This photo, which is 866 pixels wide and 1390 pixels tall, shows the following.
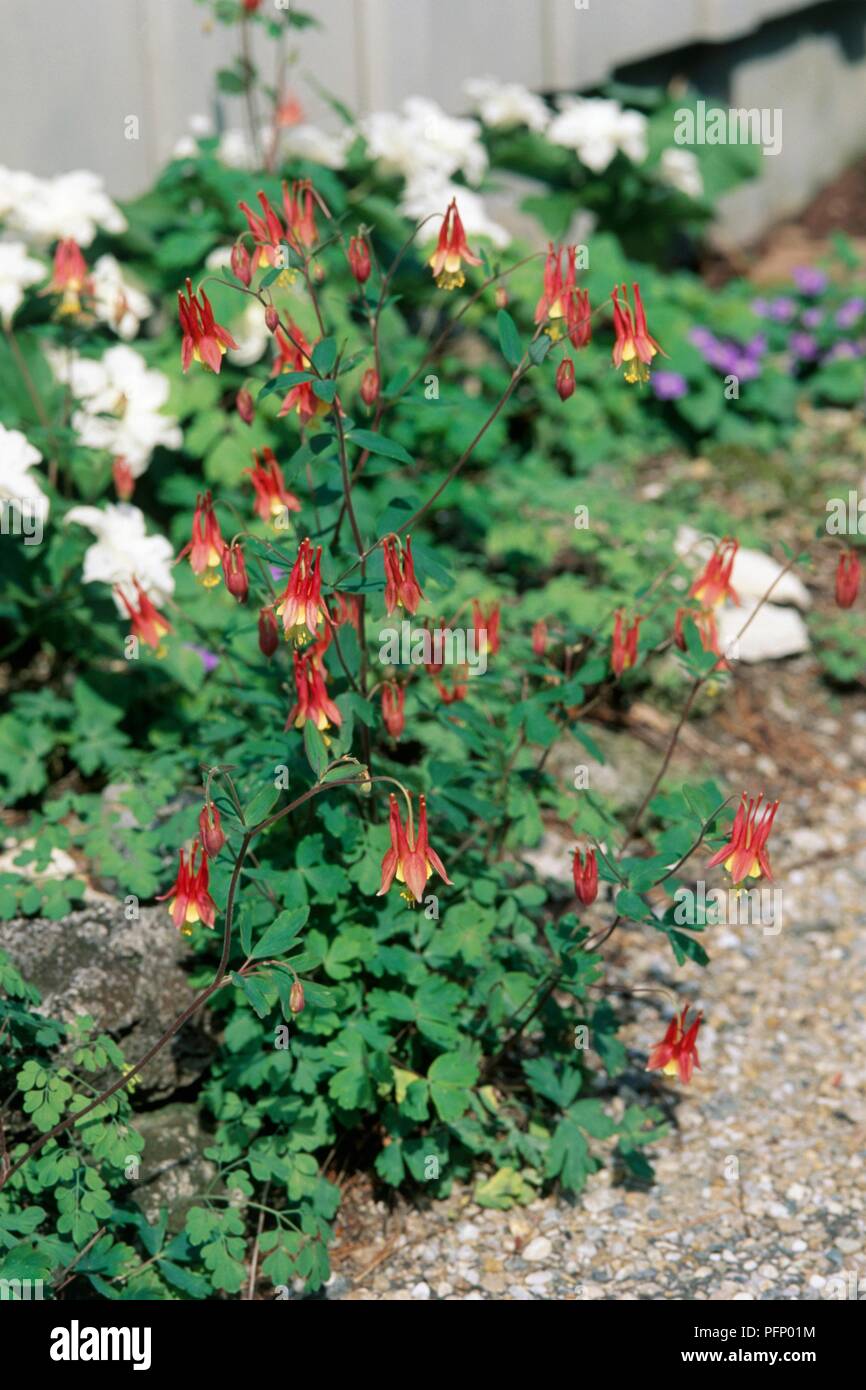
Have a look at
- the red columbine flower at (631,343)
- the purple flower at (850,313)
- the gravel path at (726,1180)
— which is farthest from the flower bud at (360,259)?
the purple flower at (850,313)

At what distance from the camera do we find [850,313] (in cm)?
575

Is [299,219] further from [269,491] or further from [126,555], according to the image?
[126,555]

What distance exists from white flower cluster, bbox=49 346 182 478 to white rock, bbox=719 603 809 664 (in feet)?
5.25

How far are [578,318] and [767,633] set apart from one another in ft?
6.94

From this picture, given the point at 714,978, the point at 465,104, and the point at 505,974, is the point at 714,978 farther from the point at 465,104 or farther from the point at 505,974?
the point at 465,104

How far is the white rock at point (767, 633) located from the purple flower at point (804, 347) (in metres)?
1.54

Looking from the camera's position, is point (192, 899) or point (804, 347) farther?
point (804, 347)

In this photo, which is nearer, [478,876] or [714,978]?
[478,876]

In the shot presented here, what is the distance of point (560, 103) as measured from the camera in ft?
19.5

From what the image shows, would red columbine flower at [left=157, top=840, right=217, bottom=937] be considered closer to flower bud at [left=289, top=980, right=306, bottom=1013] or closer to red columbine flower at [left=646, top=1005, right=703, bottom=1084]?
flower bud at [left=289, top=980, right=306, bottom=1013]

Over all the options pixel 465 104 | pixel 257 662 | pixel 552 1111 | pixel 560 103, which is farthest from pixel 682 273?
pixel 552 1111

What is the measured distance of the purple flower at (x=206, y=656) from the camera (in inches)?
139

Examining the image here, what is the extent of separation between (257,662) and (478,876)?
715 millimetres

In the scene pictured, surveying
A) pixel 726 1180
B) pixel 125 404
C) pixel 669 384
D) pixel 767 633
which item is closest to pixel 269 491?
pixel 125 404
